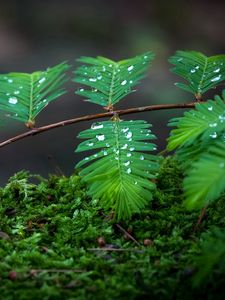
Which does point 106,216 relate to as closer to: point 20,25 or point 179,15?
point 20,25

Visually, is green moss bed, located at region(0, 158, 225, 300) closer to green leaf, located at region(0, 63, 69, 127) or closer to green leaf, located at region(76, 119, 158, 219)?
green leaf, located at region(76, 119, 158, 219)

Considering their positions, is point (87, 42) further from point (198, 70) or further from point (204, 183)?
point (204, 183)

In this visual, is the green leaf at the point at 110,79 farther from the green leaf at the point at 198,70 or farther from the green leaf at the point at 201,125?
the green leaf at the point at 201,125

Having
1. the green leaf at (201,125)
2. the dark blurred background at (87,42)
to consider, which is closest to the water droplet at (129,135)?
the green leaf at (201,125)

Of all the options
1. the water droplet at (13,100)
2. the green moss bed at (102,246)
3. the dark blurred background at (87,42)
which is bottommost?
the green moss bed at (102,246)

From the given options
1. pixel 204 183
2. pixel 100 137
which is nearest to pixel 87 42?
pixel 100 137

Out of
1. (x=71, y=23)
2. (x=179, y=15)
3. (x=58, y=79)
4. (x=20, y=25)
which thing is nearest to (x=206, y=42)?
(x=179, y=15)
